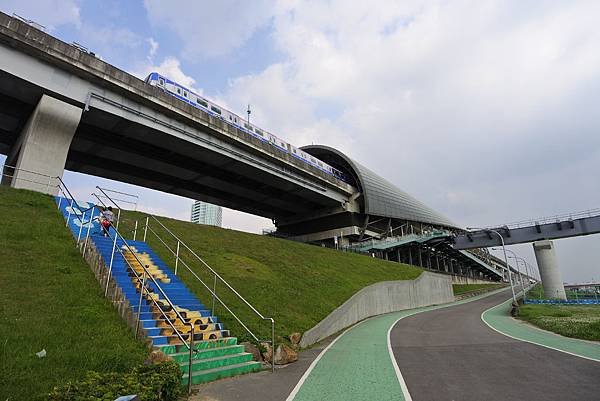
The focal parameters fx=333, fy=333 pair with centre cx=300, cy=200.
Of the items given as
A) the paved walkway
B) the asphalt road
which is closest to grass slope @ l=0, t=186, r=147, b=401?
the paved walkway

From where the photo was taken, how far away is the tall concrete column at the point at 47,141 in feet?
72.3

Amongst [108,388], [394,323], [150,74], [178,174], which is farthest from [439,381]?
[178,174]

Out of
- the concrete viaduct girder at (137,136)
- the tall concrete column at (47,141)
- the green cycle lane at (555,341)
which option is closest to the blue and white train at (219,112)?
the concrete viaduct girder at (137,136)

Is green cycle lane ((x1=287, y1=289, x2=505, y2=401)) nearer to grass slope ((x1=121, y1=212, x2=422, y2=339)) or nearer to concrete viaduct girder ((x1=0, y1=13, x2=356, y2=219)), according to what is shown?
grass slope ((x1=121, y1=212, x2=422, y2=339))

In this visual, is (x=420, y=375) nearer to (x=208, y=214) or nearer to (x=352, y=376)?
(x=352, y=376)

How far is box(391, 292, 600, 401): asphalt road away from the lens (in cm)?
622

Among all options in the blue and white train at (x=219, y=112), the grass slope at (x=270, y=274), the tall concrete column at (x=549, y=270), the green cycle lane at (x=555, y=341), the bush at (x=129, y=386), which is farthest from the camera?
the tall concrete column at (x=549, y=270)

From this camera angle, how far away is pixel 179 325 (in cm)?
842

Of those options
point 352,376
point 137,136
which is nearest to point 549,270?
point 352,376

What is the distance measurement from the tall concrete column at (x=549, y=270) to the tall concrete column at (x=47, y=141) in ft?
153

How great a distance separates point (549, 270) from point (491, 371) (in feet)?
121

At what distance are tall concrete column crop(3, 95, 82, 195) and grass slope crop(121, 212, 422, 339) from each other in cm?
738

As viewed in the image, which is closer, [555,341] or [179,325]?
[179,325]

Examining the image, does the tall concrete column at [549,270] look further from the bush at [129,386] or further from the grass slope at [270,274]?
the bush at [129,386]
